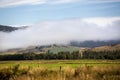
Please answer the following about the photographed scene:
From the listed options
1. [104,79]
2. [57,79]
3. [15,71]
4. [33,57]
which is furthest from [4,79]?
[33,57]

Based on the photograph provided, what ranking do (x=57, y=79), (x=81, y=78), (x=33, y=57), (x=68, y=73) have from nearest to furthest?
(x=57, y=79) < (x=81, y=78) < (x=68, y=73) < (x=33, y=57)

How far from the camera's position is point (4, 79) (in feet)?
74.4

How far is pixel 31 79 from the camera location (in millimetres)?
18000

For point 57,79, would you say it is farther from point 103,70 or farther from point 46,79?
point 103,70

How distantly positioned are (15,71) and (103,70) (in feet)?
25.3

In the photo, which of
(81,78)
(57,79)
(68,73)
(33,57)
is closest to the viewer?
(57,79)

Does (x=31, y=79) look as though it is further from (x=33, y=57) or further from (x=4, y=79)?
(x=33, y=57)

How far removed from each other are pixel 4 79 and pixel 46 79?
6325 mm

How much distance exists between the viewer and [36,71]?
2388 centimetres

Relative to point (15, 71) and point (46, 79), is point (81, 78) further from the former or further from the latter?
point (15, 71)

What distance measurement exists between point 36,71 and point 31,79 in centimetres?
588

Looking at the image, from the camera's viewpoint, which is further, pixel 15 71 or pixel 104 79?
pixel 15 71

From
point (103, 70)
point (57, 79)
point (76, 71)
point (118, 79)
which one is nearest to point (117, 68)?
point (103, 70)

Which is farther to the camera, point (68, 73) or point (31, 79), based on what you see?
point (68, 73)
